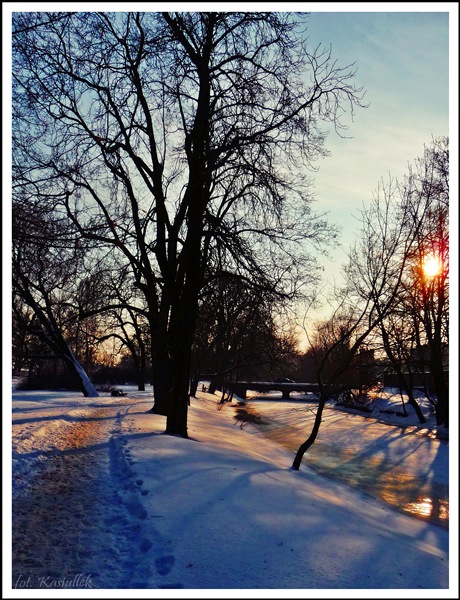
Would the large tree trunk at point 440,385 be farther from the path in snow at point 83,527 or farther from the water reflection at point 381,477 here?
the path in snow at point 83,527

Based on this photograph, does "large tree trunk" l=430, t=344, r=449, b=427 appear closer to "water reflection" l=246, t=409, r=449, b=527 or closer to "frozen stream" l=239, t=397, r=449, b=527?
"frozen stream" l=239, t=397, r=449, b=527

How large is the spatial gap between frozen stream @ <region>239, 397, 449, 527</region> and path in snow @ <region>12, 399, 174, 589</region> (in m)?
5.94

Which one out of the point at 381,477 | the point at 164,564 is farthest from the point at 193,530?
the point at 381,477

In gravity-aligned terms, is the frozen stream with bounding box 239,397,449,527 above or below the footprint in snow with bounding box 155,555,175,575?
below

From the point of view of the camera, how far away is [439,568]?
6.27 meters

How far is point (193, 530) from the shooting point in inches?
225

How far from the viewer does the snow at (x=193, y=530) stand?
4.73m

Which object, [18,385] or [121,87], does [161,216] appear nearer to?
[121,87]

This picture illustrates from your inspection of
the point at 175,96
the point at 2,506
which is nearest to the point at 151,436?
the point at 2,506

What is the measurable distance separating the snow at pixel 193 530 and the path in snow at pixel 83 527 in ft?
0.04

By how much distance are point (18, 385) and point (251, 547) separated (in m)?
35.9

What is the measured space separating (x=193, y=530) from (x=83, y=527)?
4.03ft

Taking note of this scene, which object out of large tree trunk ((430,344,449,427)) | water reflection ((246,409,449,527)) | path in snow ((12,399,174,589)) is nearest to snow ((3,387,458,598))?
path in snow ((12,399,174,589))

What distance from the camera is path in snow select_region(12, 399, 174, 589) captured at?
4.54m
